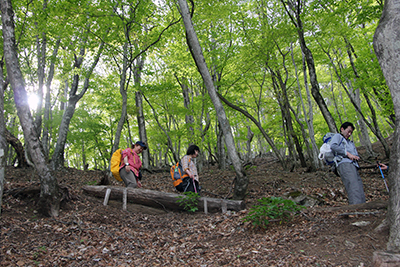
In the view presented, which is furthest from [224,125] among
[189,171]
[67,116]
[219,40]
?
[67,116]

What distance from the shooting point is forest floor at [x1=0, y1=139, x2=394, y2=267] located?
125 inches

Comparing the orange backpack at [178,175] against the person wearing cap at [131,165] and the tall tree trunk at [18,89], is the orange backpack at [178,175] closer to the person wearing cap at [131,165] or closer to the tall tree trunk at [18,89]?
the person wearing cap at [131,165]

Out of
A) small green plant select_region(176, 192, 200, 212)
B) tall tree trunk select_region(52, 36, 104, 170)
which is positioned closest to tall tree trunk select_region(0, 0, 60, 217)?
small green plant select_region(176, 192, 200, 212)

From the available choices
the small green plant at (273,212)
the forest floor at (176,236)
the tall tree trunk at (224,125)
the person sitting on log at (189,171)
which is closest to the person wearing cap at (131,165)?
the forest floor at (176,236)

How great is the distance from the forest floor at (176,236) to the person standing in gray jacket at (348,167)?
54 centimetres

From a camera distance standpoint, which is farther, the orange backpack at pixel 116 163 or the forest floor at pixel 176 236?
the orange backpack at pixel 116 163

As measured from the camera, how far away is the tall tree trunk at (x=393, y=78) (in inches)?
101

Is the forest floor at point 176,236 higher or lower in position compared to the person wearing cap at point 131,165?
lower

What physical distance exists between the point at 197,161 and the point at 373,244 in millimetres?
10279

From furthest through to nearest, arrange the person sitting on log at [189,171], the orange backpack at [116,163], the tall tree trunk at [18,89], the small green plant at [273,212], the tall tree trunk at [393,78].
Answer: the orange backpack at [116,163]
the person sitting on log at [189,171]
the tall tree trunk at [18,89]
the small green plant at [273,212]
the tall tree trunk at [393,78]

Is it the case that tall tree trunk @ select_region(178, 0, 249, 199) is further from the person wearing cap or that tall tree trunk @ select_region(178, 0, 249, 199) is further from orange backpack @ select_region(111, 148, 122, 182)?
orange backpack @ select_region(111, 148, 122, 182)

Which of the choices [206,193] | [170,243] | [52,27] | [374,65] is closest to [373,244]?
[170,243]

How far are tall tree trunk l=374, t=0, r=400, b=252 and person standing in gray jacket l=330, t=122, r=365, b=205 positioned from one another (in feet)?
6.24

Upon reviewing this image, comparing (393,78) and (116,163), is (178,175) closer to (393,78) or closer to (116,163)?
(116,163)
